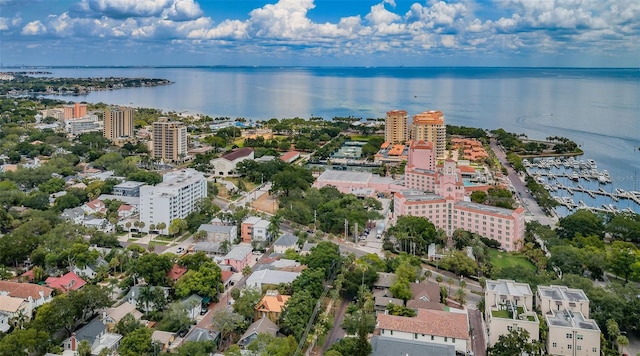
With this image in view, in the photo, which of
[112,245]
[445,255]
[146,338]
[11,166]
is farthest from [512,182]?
[11,166]

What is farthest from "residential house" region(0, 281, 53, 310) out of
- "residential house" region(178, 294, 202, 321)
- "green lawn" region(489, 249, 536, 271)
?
"green lawn" region(489, 249, 536, 271)

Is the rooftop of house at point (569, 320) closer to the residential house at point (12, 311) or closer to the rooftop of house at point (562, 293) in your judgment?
the rooftop of house at point (562, 293)

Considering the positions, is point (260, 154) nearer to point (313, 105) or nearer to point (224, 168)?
point (224, 168)

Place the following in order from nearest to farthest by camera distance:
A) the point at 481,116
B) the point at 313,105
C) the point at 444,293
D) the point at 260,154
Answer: the point at 444,293, the point at 260,154, the point at 481,116, the point at 313,105

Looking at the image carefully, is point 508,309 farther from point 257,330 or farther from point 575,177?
point 575,177

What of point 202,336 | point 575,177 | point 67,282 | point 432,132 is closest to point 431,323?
point 202,336
